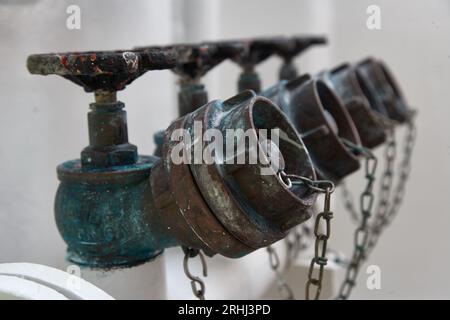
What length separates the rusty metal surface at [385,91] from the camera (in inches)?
53.6

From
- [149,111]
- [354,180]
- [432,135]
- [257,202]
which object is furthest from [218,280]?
[354,180]

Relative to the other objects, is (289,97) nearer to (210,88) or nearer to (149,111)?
(149,111)

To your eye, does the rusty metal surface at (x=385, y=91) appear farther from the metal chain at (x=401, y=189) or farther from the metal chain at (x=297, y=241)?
the metal chain at (x=297, y=241)

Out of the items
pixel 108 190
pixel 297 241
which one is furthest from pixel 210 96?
pixel 108 190

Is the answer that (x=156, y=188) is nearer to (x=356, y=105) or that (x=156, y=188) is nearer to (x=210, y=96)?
(x=356, y=105)

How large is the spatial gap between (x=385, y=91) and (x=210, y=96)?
42 cm

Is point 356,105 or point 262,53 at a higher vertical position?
point 262,53

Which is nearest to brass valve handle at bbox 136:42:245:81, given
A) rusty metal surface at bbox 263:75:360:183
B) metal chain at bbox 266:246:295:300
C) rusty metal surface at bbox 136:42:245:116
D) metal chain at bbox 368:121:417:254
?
rusty metal surface at bbox 136:42:245:116

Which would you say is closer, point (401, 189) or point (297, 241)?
point (297, 241)

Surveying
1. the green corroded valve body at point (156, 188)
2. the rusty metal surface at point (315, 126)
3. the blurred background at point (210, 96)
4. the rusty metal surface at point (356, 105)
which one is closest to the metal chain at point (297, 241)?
the blurred background at point (210, 96)

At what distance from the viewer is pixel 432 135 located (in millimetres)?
1426

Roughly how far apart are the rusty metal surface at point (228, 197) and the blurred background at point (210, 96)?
17 cm

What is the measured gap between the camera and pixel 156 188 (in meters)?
0.67

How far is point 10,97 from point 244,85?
51cm
